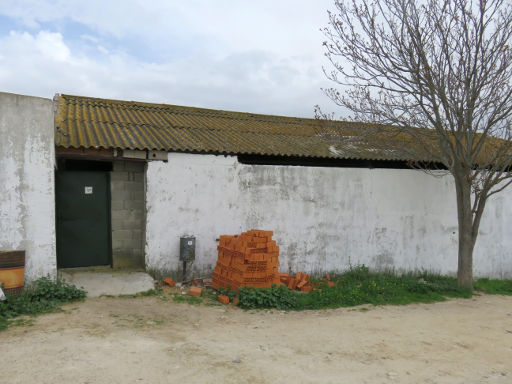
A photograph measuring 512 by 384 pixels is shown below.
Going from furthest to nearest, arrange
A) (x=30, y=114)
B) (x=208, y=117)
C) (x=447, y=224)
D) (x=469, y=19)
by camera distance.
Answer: (x=208, y=117), (x=447, y=224), (x=469, y=19), (x=30, y=114)

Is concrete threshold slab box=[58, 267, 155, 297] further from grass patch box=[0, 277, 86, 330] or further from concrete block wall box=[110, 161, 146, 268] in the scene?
concrete block wall box=[110, 161, 146, 268]

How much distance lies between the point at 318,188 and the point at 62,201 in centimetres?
572

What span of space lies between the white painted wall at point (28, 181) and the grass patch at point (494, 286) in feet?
31.9

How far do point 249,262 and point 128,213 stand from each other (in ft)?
10.3

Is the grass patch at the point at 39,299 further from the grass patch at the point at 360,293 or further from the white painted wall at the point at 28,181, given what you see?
the grass patch at the point at 360,293

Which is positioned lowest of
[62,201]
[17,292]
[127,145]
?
[17,292]

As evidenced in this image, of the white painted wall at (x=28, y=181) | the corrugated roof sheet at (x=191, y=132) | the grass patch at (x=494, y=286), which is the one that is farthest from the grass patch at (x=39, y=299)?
the grass patch at (x=494, y=286)

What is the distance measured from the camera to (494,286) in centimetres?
1020

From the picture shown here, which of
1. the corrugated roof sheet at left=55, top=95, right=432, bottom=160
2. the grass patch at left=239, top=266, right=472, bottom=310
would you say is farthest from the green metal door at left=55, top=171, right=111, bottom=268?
the grass patch at left=239, top=266, right=472, bottom=310

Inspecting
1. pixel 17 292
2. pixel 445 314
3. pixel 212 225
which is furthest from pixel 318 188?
pixel 17 292

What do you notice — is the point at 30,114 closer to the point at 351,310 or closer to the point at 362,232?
the point at 351,310

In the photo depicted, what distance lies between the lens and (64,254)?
8.07 m

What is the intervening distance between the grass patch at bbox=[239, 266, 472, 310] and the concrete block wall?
288 centimetres

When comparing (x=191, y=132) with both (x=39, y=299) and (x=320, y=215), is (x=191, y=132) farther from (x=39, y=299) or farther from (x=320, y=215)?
(x=39, y=299)
